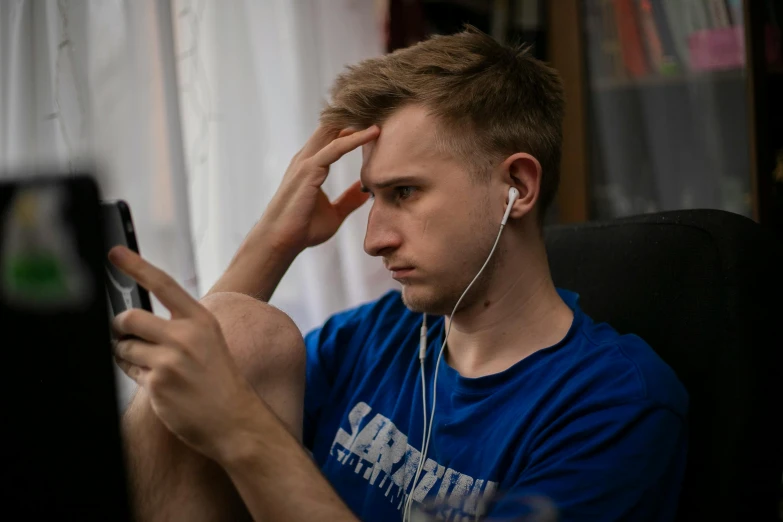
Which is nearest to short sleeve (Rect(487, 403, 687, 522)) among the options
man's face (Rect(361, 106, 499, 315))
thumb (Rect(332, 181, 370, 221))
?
man's face (Rect(361, 106, 499, 315))

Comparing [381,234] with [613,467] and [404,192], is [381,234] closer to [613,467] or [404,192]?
[404,192]

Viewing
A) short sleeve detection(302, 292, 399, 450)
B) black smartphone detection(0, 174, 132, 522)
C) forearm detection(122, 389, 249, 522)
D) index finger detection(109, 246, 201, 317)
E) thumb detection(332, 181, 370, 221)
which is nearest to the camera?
black smartphone detection(0, 174, 132, 522)

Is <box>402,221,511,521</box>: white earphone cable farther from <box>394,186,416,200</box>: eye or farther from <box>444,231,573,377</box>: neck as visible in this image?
<box>394,186,416,200</box>: eye

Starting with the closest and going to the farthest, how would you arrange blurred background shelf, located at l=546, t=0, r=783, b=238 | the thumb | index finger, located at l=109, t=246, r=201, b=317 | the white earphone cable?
index finger, located at l=109, t=246, r=201, b=317, the white earphone cable, the thumb, blurred background shelf, located at l=546, t=0, r=783, b=238

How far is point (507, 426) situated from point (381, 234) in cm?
31

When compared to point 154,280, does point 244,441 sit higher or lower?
lower

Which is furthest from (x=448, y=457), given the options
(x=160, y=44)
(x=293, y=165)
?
(x=160, y=44)

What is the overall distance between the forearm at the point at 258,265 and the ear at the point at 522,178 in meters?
0.37

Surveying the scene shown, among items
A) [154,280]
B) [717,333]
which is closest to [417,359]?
[717,333]

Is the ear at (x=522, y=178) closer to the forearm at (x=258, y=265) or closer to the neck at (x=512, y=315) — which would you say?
the neck at (x=512, y=315)

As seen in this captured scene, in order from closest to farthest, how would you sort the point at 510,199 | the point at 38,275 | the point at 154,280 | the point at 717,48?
the point at 38,275, the point at 154,280, the point at 510,199, the point at 717,48

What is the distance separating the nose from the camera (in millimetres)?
1059

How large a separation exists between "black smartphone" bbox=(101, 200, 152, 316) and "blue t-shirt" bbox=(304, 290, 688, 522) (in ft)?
1.30

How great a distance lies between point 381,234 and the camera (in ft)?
3.49
